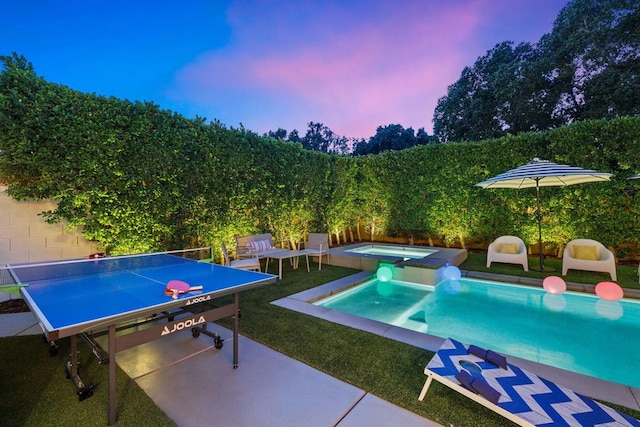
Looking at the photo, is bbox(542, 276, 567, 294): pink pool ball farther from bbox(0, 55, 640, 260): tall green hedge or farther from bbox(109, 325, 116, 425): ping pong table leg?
bbox(109, 325, 116, 425): ping pong table leg

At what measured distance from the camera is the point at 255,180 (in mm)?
8742

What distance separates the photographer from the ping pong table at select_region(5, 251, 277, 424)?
211 cm

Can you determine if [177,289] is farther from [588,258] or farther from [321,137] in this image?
[321,137]

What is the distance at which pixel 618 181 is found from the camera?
7.55 m

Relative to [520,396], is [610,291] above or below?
below

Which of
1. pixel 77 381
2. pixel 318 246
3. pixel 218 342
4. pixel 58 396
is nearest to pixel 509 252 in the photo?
pixel 318 246

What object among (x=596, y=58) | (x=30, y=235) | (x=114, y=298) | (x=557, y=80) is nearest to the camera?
(x=114, y=298)

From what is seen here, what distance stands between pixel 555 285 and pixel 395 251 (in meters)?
4.95

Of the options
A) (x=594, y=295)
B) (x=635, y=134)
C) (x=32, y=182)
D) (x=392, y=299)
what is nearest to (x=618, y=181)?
(x=635, y=134)

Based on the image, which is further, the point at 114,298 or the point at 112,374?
the point at 114,298

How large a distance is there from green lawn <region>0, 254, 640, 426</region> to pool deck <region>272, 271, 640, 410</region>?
0.19 m

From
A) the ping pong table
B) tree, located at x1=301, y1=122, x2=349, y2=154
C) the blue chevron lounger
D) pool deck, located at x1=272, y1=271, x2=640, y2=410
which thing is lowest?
pool deck, located at x1=272, y1=271, x2=640, y2=410

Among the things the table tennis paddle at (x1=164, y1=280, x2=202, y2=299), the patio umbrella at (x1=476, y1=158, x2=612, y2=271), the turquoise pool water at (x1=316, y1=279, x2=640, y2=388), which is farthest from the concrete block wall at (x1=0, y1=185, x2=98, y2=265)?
the patio umbrella at (x1=476, y1=158, x2=612, y2=271)

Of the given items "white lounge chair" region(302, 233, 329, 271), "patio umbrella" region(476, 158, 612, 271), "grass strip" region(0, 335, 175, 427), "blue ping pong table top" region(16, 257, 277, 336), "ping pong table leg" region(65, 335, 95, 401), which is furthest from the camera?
"white lounge chair" region(302, 233, 329, 271)
